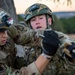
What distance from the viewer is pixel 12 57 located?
4254 millimetres

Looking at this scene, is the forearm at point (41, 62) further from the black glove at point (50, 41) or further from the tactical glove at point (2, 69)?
the tactical glove at point (2, 69)

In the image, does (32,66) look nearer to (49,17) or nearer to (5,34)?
(5,34)

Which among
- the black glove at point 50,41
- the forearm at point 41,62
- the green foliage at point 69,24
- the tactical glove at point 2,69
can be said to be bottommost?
the green foliage at point 69,24

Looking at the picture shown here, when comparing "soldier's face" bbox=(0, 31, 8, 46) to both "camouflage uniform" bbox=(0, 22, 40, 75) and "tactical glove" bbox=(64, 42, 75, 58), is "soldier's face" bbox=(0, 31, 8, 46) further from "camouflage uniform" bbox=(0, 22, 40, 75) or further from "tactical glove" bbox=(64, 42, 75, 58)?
"tactical glove" bbox=(64, 42, 75, 58)

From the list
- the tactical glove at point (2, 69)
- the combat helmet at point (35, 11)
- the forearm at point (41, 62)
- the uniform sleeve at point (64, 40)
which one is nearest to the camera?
the uniform sleeve at point (64, 40)

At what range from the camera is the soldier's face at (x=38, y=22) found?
4050 millimetres

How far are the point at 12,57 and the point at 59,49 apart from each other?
872 mm

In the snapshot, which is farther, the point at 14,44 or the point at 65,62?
→ the point at 14,44

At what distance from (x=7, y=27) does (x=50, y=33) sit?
64cm

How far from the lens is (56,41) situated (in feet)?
11.1

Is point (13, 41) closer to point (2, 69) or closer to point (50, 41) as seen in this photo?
point (2, 69)

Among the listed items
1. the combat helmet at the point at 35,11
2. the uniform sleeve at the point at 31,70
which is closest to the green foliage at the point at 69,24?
the combat helmet at the point at 35,11

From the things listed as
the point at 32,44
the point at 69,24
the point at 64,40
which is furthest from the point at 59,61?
the point at 69,24

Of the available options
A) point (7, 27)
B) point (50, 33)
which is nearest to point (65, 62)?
point (50, 33)
